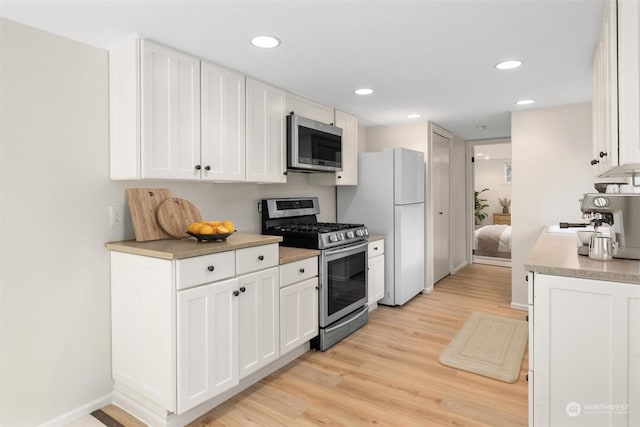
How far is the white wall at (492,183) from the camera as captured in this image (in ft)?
30.6

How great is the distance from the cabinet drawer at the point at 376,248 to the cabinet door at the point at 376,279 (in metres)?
0.04

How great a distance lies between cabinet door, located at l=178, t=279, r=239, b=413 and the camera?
1.93 m

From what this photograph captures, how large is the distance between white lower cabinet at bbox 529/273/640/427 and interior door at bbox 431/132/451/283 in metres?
3.22

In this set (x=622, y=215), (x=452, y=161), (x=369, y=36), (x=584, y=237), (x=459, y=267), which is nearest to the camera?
(x=622, y=215)

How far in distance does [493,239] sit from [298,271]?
198 inches

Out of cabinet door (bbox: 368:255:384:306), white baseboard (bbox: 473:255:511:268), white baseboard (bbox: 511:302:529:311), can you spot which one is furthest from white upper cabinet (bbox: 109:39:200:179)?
white baseboard (bbox: 473:255:511:268)

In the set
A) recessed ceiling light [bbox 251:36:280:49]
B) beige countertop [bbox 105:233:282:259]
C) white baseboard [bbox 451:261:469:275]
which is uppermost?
recessed ceiling light [bbox 251:36:280:49]

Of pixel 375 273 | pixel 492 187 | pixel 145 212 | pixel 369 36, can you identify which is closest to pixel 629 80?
pixel 369 36

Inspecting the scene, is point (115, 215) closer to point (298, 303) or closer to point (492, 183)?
point (298, 303)

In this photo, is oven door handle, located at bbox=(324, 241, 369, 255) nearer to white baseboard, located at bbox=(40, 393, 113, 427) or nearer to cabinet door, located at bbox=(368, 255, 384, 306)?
cabinet door, located at bbox=(368, 255, 384, 306)

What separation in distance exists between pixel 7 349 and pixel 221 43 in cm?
199

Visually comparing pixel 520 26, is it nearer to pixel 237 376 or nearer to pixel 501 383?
pixel 501 383

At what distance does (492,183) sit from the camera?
949cm

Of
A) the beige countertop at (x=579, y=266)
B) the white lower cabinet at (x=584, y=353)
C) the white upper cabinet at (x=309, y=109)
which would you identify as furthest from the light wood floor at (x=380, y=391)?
the white upper cabinet at (x=309, y=109)
